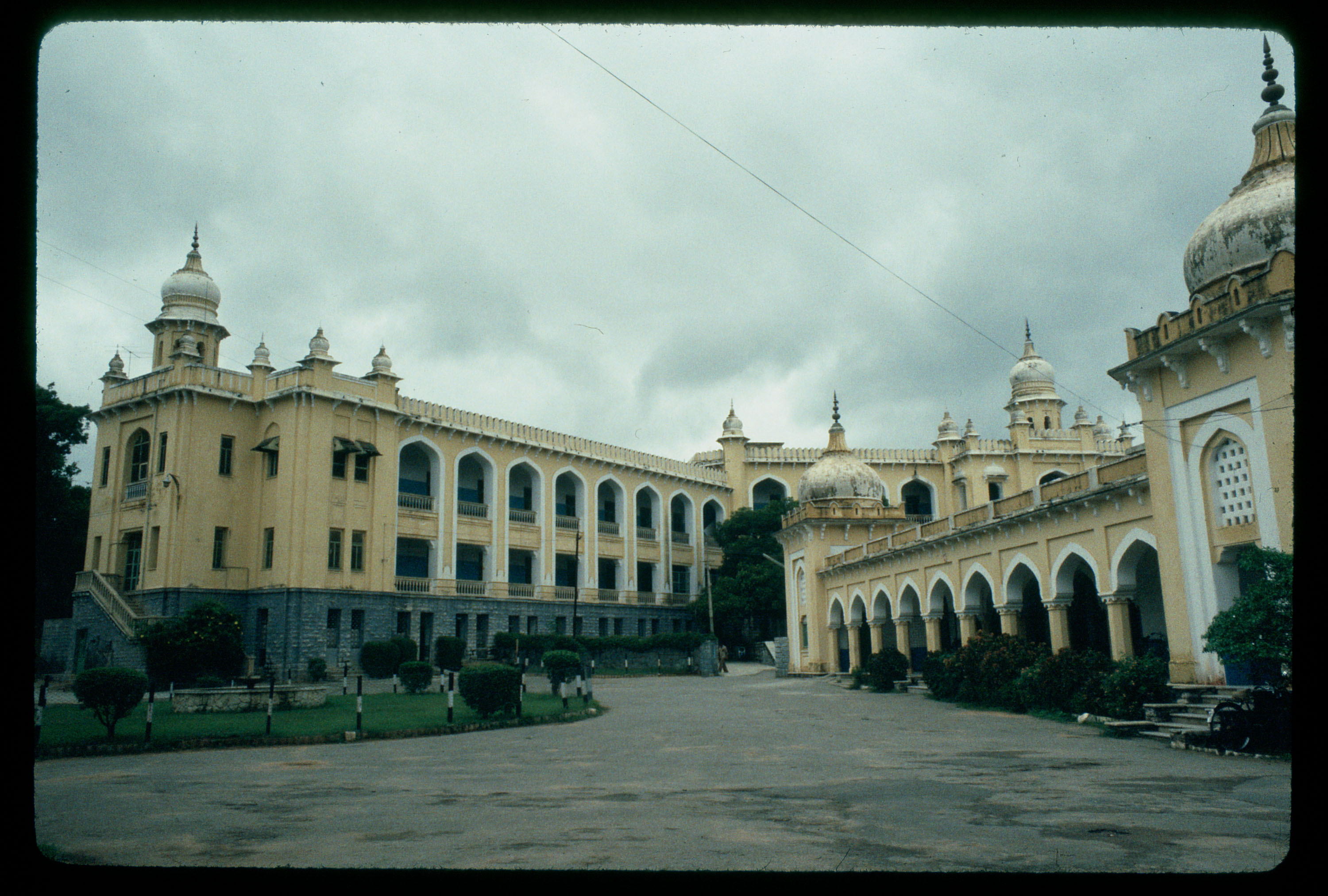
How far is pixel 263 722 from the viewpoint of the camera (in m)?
15.5

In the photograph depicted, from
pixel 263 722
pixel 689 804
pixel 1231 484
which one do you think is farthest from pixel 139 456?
pixel 1231 484

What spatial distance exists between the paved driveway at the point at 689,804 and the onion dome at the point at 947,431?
1648 inches

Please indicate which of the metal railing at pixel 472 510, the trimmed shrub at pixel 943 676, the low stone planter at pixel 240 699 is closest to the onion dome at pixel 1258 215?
the trimmed shrub at pixel 943 676

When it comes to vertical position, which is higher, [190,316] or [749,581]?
[190,316]

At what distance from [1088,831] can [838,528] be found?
1145 inches

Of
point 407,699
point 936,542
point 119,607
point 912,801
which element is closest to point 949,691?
point 936,542

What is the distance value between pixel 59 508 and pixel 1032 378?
46.6m

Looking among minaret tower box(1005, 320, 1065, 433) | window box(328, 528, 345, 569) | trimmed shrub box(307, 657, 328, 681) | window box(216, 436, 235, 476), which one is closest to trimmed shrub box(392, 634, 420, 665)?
trimmed shrub box(307, 657, 328, 681)

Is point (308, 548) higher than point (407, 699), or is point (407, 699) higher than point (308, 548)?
point (308, 548)

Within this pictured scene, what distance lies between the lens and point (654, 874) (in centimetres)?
267

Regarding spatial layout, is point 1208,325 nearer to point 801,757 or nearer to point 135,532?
point 801,757

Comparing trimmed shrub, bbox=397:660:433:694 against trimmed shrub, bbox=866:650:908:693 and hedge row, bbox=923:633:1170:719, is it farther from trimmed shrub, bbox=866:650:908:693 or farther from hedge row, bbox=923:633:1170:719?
hedge row, bbox=923:633:1170:719

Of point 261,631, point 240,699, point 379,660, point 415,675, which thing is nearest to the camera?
point 240,699

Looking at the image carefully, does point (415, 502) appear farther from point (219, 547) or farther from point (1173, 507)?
point (1173, 507)
